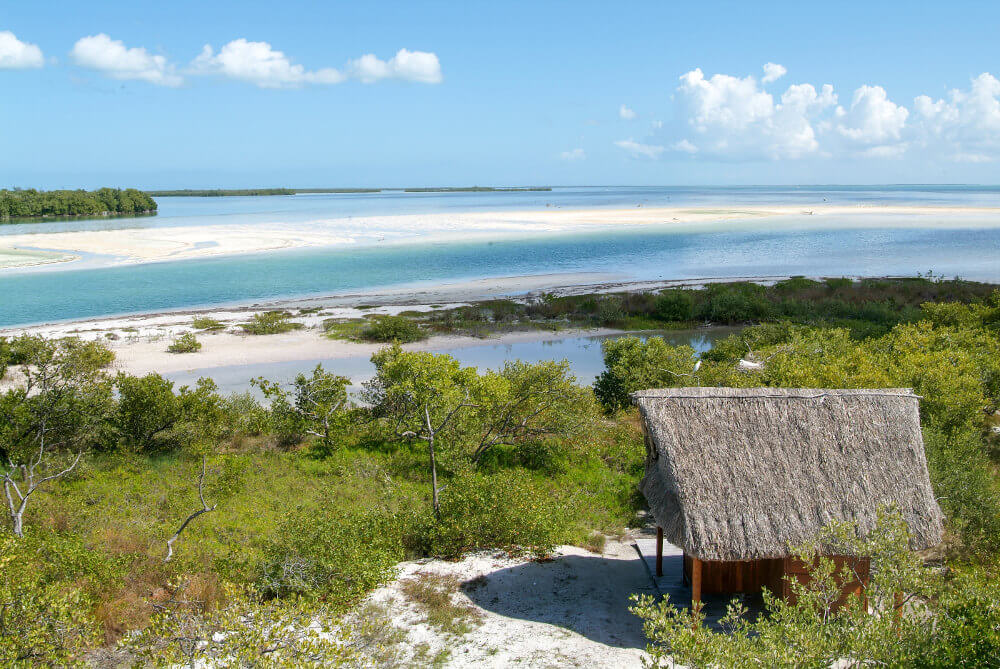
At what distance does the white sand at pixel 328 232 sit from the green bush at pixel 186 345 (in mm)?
32537

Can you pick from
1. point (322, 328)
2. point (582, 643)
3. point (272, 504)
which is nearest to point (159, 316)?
point (322, 328)

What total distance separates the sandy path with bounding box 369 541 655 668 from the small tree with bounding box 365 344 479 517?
179 centimetres

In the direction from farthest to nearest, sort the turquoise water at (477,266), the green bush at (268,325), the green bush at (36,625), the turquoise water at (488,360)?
1. the turquoise water at (477,266)
2. the green bush at (268,325)
3. the turquoise water at (488,360)
4. the green bush at (36,625)

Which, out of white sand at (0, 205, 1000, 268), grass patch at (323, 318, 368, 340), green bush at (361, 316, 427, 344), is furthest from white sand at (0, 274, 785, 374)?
white sand at (0, 205, 1000, 268)

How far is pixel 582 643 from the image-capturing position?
9.23 meters

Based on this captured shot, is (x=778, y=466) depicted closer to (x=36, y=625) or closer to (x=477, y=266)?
(x=36, y=625)

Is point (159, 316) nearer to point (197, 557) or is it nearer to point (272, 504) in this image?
point (272, 504)

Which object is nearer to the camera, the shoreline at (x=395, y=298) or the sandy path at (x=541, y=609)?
the sandy path at (x=541, y=609)

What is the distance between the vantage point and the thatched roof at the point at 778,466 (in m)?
9.40

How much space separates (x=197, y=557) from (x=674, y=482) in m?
7.56

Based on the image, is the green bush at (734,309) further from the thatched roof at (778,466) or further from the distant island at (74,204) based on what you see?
the distant island at (74,204)

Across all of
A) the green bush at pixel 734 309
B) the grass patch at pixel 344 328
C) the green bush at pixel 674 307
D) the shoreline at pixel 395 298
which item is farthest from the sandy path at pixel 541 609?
the shoreline at pixel 395 298

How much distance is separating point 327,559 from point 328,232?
74.6 metres

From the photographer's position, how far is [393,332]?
31734 millimetres
